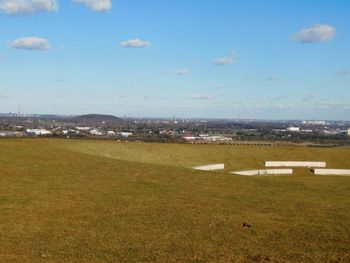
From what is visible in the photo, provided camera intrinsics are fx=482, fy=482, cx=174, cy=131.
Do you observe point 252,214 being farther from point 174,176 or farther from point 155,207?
point 174,176

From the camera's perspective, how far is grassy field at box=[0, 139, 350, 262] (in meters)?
15.5

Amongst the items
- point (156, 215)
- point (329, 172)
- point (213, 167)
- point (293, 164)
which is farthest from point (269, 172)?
point (156, 215)

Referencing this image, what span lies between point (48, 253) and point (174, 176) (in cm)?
1784

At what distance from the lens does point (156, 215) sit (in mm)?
20812

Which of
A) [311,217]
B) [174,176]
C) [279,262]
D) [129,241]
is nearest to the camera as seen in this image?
[279,262]

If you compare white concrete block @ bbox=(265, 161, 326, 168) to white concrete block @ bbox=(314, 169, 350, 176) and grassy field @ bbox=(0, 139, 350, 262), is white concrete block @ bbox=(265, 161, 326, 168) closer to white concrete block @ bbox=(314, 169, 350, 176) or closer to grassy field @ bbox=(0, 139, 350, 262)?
white concrete block @ bbox=(314, 169, 350, 176)

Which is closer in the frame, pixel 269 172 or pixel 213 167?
pixel 213 167

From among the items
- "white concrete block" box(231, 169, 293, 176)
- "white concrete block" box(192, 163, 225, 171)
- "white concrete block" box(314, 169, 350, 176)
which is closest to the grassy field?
"white concrete block" box(192, 163, 225, 171)

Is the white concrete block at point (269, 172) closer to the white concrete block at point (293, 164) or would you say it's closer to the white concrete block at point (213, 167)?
the white concrete block at point (213, 167)

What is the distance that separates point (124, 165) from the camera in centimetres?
3625

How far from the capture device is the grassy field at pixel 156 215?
15531 millimetres

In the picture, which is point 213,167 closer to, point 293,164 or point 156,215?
point 293,164

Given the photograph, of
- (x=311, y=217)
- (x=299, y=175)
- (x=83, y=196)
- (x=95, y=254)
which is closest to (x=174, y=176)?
(x=83, y=196)

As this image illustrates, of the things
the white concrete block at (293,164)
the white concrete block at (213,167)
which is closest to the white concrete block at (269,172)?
the white concrete block at (213,167)
